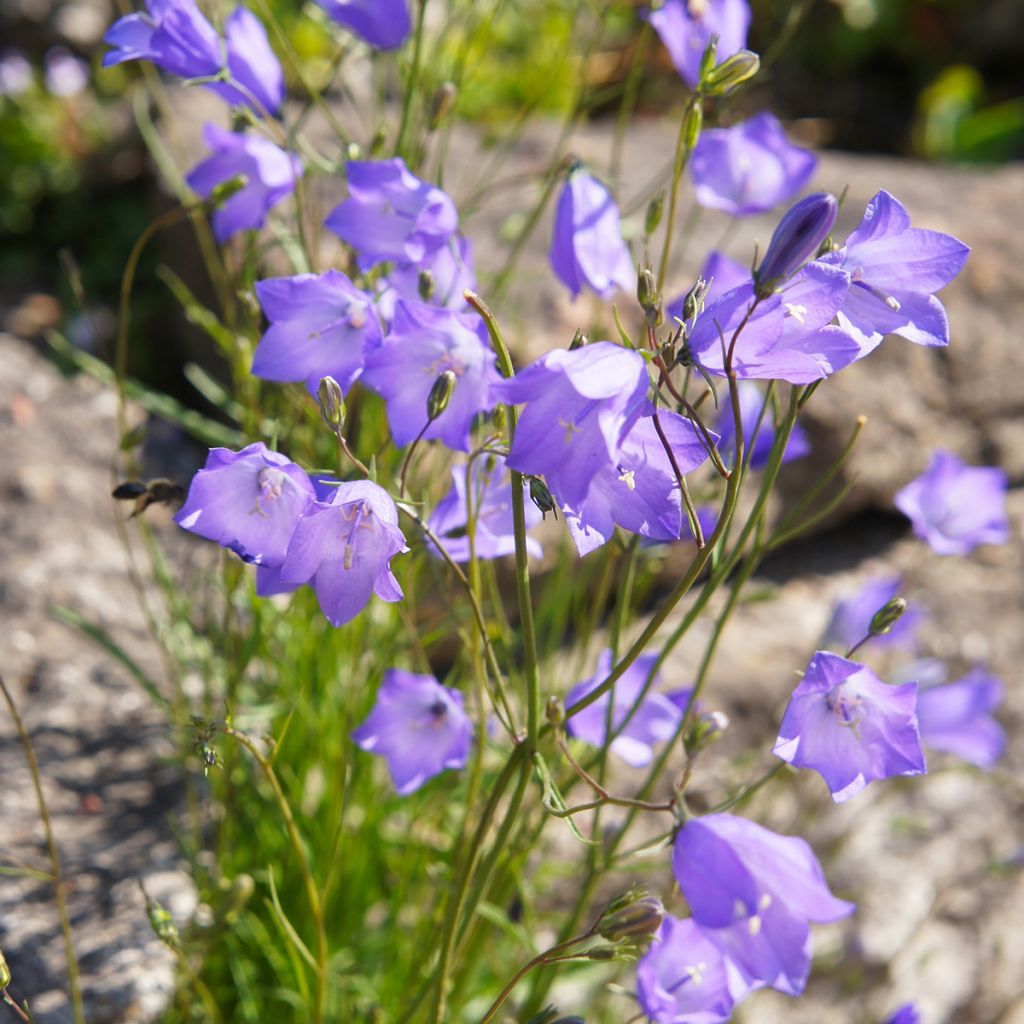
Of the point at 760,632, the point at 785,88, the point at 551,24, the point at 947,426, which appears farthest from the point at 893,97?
the point at 760,632

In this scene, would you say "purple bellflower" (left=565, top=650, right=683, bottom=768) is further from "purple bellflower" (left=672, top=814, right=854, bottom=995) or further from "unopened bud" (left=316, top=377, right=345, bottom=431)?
"unopened bud" (left=316, top=377, right=345, bottom=431)

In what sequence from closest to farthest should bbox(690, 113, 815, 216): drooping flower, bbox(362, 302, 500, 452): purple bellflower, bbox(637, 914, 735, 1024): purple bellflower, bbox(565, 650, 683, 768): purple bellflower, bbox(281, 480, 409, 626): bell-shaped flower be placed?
bbox(281, 480, 409, 626): bell-shaped flower
bbox(362, 302, 500, 452): purple bellflower
bbox(637, 914, 735, 1024): purple bellflower
bbox(565, 650, 683, 768): purple bellflower
bbox(690, 113, 815, 216): drooping flower

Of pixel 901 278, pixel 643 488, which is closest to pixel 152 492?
pixel 643 488

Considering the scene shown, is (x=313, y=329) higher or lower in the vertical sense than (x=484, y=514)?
higher

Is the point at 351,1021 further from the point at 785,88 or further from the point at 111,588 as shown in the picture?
the point at 785,88

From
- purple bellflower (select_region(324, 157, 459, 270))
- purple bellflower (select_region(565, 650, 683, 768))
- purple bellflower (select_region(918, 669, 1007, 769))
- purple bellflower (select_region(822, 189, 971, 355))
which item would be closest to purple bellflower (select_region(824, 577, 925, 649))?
purple bellflower (select_region(918, 669, 1007, 769))

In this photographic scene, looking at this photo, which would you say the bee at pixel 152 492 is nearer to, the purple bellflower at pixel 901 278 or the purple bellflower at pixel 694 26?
the purple bellflower at pixel 901 278

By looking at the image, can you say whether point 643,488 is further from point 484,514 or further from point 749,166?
point 749,166
